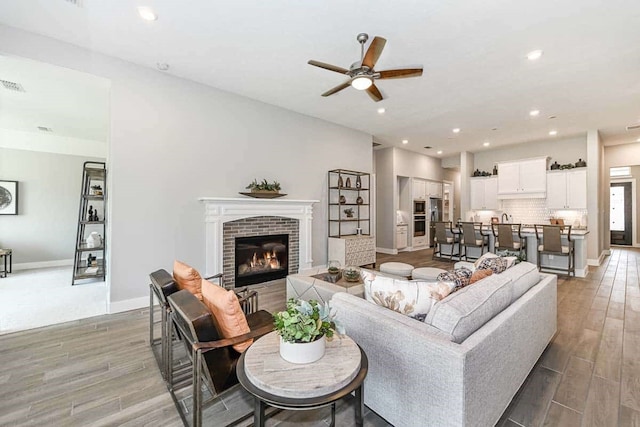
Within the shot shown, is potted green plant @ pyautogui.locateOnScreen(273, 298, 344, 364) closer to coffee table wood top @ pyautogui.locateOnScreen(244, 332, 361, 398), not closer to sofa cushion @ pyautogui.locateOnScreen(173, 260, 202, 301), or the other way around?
coffee table wood top @ pyautogui.locateOnScreen(244, 332, 361, 398)

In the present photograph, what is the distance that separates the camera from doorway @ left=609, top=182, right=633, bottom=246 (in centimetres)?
966

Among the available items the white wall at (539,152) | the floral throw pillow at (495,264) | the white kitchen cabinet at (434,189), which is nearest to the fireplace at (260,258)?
the floral throw pillow at (495,264)

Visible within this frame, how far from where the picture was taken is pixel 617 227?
10.0 metres

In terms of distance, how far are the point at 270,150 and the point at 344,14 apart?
2.72 m

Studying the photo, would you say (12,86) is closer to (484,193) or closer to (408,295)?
(408,295)

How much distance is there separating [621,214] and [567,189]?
5413mm

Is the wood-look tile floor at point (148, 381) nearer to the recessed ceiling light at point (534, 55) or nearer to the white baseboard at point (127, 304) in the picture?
the white baseboard at point (127, 304)

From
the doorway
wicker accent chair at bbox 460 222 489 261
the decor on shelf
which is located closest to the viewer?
the decor on shelf

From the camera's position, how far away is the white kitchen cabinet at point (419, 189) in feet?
28.8

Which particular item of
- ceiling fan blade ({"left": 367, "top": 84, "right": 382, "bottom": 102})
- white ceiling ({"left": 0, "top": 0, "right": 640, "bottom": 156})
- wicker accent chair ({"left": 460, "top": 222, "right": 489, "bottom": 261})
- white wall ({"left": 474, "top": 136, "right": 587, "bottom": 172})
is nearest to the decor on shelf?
white ceiling ({"left": 0, "top": 0, "right": 640, "bottom": 156})

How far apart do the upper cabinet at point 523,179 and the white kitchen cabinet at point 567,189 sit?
16 cm

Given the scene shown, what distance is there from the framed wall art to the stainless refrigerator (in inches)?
419

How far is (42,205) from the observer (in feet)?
20.6

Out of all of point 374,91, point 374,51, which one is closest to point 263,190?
point 374,91
